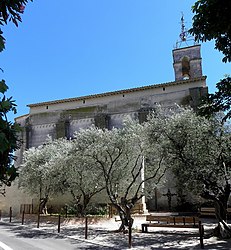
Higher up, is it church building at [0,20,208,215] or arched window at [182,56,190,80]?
arched window at [182,56,190,80]

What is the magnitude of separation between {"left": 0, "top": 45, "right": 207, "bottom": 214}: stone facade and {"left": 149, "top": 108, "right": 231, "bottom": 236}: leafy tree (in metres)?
17.1

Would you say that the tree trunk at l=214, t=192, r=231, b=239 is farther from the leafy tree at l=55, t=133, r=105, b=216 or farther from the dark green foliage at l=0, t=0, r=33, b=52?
the dark green foliage at l=0, t=0, r=33, b=52

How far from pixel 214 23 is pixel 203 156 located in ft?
19.3

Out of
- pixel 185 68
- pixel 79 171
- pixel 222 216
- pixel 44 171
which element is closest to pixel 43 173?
pixel 44 171

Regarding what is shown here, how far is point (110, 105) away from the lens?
3136 centimetres

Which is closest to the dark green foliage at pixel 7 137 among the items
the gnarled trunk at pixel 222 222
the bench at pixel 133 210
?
the gnarled trunk at pixel 222 222

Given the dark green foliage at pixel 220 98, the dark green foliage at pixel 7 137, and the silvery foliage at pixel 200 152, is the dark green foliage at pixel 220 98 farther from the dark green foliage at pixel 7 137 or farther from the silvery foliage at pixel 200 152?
the dark green foliage at pixel 7 137

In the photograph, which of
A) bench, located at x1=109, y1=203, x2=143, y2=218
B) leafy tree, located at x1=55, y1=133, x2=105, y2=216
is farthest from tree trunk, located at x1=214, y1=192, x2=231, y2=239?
bench, located at x1=109, y1=203, x2=143, y2=218

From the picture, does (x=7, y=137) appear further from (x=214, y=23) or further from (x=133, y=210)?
(x=133, y=210)

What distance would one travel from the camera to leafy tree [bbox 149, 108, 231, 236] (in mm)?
10266

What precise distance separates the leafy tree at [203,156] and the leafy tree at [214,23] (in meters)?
4.45

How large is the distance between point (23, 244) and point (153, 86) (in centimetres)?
2312

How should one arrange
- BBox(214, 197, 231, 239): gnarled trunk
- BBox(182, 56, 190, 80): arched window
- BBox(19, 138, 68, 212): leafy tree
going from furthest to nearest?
BBox(182, 56, 190, 80): arched window, BBox(19, 138, 68, 212): leafy tree, BBox(214, 197, 231, 239): gnarled trunk

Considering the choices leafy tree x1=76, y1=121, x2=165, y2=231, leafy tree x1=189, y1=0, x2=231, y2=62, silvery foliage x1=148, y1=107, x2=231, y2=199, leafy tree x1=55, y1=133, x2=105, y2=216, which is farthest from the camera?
leafy tree x1=55, y1=133, x2=105, y2=216
